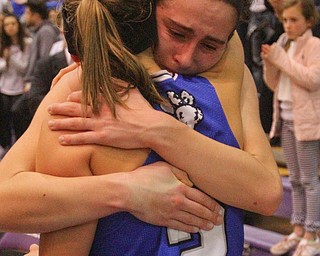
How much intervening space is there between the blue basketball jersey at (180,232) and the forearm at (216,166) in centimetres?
4

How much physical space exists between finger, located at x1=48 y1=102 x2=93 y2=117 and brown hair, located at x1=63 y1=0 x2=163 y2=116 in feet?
0.06

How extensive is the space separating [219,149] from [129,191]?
198 millimetres

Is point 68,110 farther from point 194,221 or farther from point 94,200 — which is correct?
point 194,221

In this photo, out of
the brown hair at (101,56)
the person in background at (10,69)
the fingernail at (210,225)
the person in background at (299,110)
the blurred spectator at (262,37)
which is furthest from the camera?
the person in background at (10,69)

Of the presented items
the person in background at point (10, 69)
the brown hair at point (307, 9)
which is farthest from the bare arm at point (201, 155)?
the person in background at point (10, 69)

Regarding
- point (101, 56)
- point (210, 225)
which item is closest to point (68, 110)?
point (101, 56)

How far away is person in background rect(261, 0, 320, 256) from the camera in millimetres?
4109

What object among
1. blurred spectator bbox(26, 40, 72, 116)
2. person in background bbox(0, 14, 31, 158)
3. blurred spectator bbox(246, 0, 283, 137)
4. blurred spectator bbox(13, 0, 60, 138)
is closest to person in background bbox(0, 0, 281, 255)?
blurred spectator bbox(26, 40, 72, 116)

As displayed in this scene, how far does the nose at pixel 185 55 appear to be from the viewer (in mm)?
1322

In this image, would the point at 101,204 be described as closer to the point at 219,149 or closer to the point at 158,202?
the point at 158,202

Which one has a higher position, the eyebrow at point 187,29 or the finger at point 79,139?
the eyebrow at point 187,29

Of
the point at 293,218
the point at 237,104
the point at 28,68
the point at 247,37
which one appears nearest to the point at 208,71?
the point at 237,104

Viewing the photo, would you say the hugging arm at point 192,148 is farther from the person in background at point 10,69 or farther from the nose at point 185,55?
the person in background at point 10,69

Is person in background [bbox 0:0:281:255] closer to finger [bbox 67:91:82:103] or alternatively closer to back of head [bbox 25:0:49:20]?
finger [bbox 67:91:82:103]
